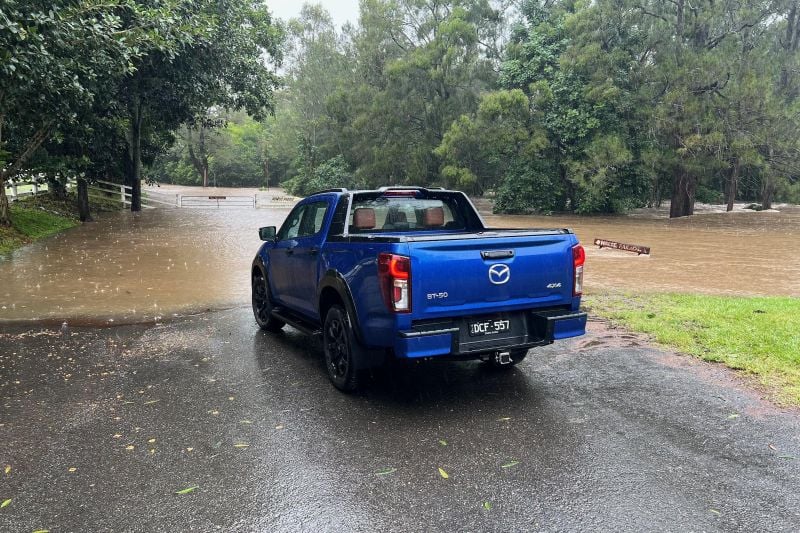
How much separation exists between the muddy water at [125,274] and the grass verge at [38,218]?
0.60m

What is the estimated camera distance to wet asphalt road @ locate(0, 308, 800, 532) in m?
3.19

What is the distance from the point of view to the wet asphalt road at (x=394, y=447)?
3.19 m

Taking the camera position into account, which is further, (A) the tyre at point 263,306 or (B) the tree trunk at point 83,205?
(B) the tree trunk at point 83,205

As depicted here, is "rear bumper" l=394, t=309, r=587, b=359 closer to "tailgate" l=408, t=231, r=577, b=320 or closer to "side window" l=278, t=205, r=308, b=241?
"tailgate" l=408, t=231, r=577, b=320

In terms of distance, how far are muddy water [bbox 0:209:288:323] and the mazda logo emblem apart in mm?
Result: 5649

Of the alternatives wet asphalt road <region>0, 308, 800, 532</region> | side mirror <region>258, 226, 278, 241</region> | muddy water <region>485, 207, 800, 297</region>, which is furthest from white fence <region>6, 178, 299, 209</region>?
wet asphalt road <region>0, 308, 800, 532</region>

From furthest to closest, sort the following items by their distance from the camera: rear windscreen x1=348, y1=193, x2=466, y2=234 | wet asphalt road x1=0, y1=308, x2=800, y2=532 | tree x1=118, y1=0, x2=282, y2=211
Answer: tree x1=118, y1=0, x2=282, y2=211
rear windscreen x1=348, y1=193, x2=466, y2=234
wet asphalt road x1=0, y1=308, x2=800, y2=532

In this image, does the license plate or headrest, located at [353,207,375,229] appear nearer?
the license plate

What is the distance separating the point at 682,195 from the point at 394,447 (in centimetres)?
3334

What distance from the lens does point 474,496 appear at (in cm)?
336

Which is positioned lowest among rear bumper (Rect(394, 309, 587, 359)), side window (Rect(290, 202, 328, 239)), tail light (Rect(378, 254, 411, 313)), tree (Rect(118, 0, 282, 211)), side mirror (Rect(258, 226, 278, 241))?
rear bumper (Rect(394, 309, 587, 359))

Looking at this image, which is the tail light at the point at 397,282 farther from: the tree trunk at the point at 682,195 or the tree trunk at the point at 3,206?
the tree trunk at the point at 682,195

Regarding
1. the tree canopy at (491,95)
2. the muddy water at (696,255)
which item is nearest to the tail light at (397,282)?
the muddy water at (696,255)

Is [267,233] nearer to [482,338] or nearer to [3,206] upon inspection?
[482,338]
